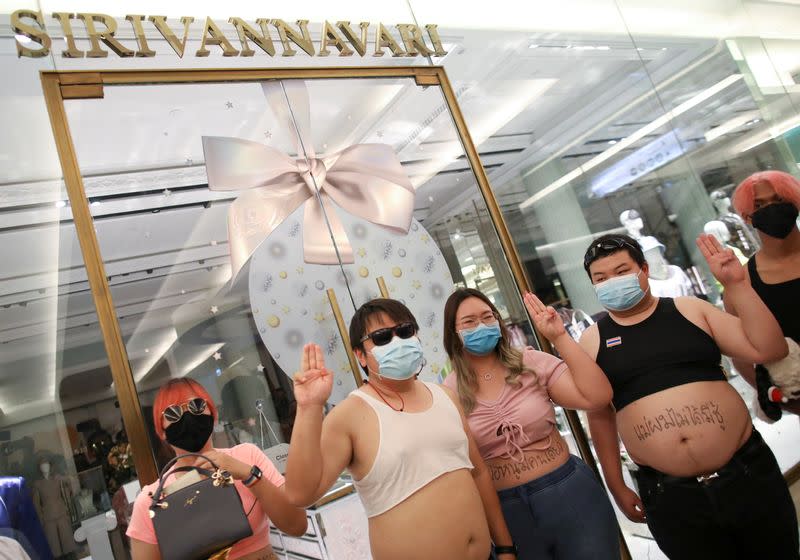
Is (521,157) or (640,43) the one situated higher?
(640,43)

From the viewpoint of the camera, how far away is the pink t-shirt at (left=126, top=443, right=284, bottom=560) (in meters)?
1.66

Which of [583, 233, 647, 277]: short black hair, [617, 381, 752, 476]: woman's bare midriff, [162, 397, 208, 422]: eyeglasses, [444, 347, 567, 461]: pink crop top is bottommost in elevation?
[617, 381, 752, 476]: woman's bare midriff

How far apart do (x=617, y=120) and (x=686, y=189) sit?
797 millimetres

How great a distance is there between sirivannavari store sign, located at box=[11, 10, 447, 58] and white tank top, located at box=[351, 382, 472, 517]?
201cm

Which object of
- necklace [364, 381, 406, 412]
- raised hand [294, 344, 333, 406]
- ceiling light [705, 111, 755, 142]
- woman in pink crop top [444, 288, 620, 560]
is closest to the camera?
raised hand [294, 344, 333, 406]

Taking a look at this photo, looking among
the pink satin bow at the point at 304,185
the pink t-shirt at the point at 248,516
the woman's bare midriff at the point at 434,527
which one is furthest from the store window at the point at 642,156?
the pink t-shirt at the point at 248,516

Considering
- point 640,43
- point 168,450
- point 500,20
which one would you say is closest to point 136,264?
point 168,450

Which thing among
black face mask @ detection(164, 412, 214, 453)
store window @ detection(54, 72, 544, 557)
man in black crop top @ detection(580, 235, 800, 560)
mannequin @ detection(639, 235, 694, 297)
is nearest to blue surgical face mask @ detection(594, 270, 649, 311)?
man in black crop top @ detection(580, 235, 800, 560)

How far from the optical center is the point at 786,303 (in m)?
2.27

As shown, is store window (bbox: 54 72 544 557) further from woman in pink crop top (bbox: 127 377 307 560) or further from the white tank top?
the white tank top

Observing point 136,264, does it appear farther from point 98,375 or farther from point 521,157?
point 521,157

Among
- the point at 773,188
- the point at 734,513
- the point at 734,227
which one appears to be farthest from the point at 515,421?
the point at 734,227

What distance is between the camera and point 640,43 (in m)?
4.57

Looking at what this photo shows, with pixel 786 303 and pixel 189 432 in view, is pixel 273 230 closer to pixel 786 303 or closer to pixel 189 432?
pixel 189 432
